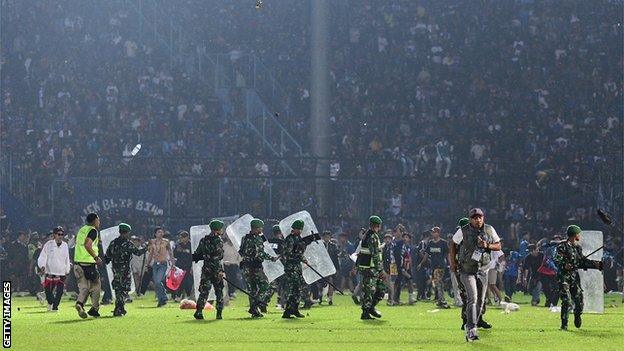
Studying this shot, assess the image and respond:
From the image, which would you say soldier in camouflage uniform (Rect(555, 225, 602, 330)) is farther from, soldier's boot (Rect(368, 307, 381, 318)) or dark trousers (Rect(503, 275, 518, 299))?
dark trousers (Rect(503, 275, 518, 299))

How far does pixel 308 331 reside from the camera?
25.0 meters

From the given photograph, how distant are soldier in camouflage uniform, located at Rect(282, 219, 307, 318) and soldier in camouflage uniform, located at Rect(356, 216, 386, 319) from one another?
4.52 feet

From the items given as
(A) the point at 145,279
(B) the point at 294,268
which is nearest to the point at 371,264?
(B) the point at 294,268

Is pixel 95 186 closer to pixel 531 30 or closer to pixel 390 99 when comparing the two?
pixel 390 99

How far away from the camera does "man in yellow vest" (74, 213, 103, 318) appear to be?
27969 mm

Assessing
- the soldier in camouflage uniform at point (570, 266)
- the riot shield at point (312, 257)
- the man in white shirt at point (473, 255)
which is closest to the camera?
the man in white shirt at point (473, 255)

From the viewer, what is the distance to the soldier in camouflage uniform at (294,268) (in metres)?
28.6

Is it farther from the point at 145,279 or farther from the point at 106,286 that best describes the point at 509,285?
the point at 106,286

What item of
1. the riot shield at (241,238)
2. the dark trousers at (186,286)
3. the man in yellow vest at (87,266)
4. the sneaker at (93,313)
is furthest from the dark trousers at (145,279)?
the man in yellow vest at (87,266)

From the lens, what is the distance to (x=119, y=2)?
2203 inches

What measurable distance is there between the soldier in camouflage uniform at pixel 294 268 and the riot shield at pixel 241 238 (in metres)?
2.49

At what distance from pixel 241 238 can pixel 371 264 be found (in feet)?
16.5

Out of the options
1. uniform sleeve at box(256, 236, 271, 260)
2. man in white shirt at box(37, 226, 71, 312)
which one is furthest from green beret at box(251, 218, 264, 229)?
man in white shirt at box(37, 226, 71, 312)

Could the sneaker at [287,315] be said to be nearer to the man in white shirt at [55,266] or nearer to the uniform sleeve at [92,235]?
the uniform sleeve at [92,235]
